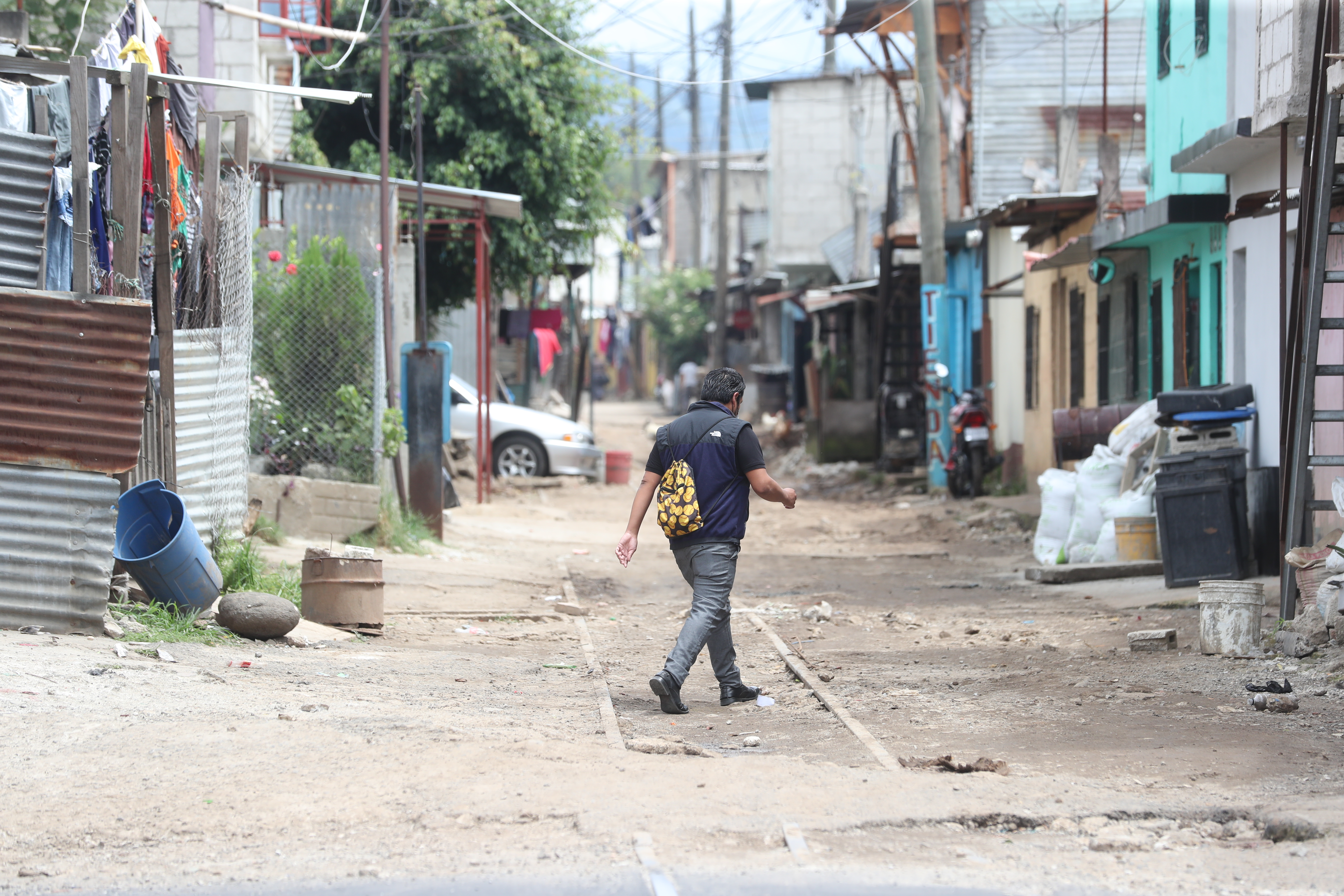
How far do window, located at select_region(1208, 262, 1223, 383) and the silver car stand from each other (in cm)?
1107

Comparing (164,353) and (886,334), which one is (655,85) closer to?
(886,334)

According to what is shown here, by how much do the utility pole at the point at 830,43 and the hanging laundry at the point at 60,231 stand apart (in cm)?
744

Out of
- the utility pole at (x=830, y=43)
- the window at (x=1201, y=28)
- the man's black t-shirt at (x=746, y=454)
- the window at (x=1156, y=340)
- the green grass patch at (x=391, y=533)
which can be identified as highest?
the utility pole at (x=830, y=43)

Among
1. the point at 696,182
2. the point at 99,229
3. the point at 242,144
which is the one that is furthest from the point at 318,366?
the point at 696,182

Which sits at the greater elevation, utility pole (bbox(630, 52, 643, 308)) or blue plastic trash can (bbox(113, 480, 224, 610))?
utility pole (bbox(630, 52, 643, 308))

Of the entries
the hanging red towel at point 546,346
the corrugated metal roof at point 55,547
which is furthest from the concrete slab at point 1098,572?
the hanging red towel at point 546,346

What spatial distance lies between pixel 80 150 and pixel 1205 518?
819 cm

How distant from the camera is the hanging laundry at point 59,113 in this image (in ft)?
26.6

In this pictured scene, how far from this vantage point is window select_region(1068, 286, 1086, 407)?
59.9 feet

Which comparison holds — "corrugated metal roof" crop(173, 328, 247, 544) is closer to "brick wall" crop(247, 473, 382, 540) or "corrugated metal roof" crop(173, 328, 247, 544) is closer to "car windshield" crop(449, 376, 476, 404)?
"brick wall" crop(247, 473, 382, 540)

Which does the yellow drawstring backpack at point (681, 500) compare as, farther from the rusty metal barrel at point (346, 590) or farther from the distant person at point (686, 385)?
the distant person at point (686, 385)

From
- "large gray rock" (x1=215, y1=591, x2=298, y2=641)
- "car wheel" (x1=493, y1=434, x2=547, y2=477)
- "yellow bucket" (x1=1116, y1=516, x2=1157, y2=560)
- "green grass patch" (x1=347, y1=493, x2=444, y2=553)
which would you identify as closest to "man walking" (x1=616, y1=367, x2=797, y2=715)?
"large gray rock" (x1=215, y1=591, x2=298, y2=641)

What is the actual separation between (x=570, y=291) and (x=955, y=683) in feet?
71.0

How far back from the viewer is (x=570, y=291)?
→ 28.8 meters
